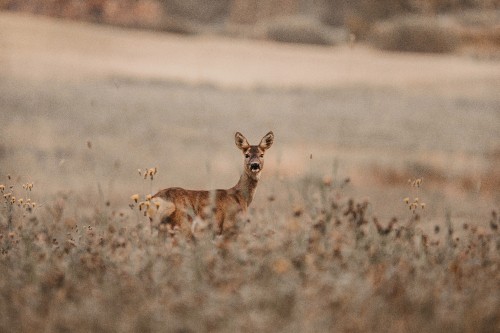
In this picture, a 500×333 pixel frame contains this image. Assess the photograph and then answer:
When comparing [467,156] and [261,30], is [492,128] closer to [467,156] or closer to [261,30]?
[467,156]

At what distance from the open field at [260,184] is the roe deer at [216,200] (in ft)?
0.42

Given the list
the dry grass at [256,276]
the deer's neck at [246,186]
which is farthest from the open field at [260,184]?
the deer's neck at [246,186]

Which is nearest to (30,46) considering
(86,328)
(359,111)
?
(359,111)

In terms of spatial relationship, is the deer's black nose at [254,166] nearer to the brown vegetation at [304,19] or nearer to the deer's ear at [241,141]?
the deer's ear at [241,141]

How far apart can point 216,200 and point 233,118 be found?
5.13 meters

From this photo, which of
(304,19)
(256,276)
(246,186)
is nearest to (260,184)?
(246,186)

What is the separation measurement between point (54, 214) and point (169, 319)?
1.73m

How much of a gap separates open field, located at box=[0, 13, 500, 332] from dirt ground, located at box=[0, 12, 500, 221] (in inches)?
1.4

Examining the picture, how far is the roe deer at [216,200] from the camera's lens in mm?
4102

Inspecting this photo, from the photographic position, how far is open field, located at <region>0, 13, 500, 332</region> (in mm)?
3299

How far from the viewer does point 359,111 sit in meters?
10.8

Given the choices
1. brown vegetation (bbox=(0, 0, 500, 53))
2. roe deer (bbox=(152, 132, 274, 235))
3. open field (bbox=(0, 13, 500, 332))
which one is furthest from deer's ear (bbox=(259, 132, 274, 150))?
brown vegetation (bbox=(0, 0, 500, 53))

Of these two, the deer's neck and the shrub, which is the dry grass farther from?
the shrub

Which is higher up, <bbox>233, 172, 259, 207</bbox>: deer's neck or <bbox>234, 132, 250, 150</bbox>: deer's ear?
<bbox>234, 132, 250, 150</bbox>: deer's ear
